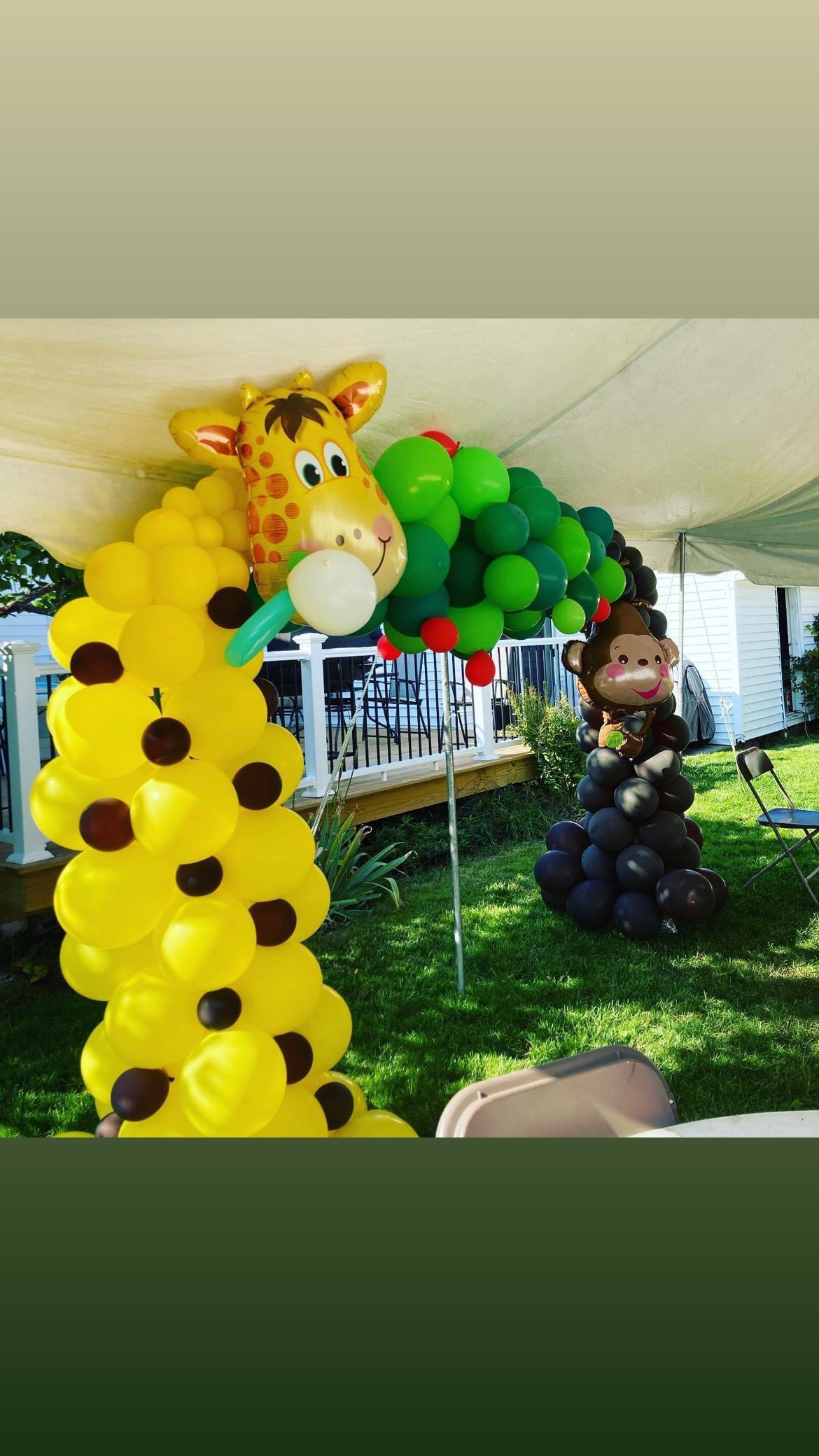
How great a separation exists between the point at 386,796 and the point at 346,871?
1238mm

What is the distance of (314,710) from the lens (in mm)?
6953

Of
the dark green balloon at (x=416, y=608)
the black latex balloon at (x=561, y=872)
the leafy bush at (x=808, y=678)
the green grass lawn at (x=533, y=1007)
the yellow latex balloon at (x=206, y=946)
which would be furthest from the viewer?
the leafy bush at (x=808, y=678)

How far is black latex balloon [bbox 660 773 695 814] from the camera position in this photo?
5.30m

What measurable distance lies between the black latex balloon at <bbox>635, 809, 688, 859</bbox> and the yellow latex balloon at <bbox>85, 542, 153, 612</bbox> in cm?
362

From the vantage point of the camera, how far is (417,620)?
2709mm

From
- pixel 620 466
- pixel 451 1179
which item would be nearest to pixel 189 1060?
pixel 451 1179

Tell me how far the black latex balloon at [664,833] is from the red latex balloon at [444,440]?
9.88ft

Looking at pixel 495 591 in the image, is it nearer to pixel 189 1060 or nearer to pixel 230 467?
pixel 230 467

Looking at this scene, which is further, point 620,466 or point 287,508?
point 620,466

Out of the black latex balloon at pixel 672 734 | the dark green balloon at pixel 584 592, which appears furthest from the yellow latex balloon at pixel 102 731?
the black latex balloon at pixel 672 734

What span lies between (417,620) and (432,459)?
47cm

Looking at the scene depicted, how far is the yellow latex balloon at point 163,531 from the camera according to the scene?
7.81 ft

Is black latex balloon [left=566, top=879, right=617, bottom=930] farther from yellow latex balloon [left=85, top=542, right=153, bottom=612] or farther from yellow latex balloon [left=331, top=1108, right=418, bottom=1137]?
yellow latex balloon [left=85, top=542, right=153, bottom=612]

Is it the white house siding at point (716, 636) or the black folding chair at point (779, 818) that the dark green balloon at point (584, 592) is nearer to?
the black folding chair at point (779, 818)
